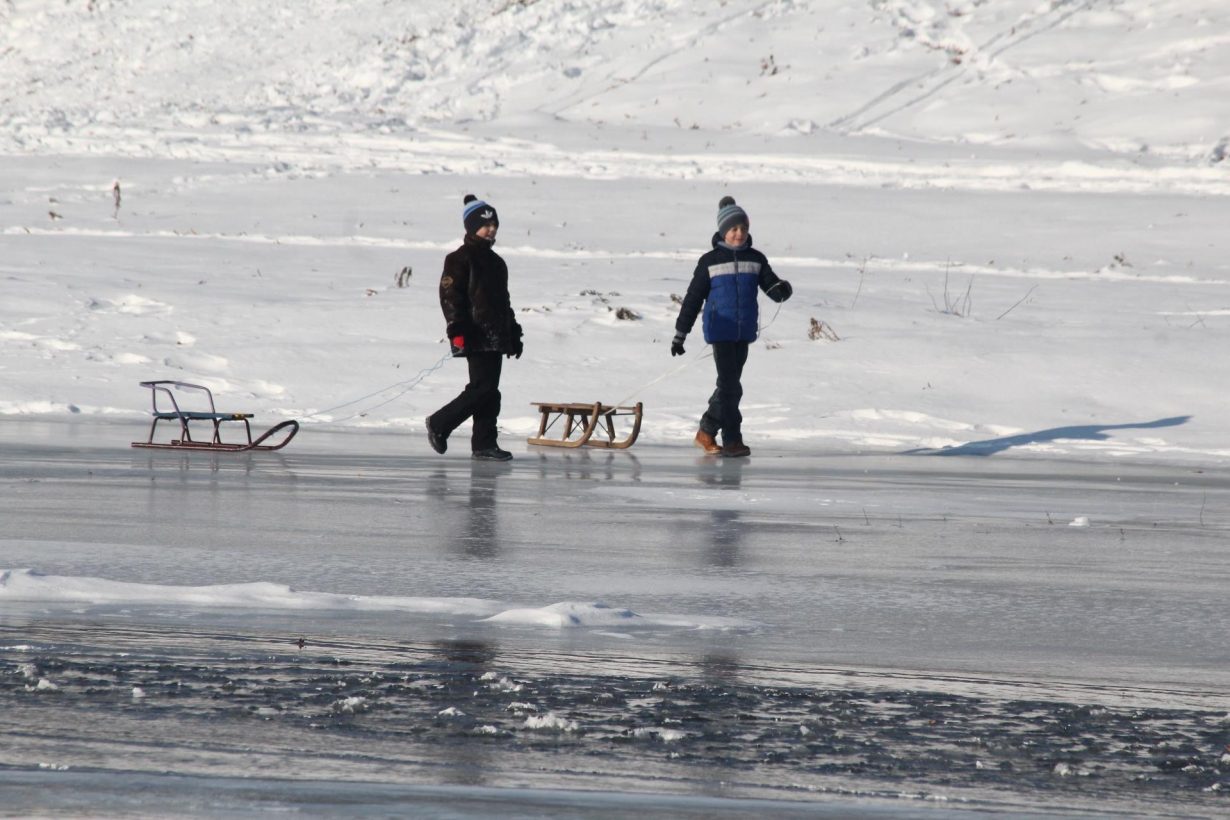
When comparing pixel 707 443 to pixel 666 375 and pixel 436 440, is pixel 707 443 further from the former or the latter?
pixel 666 375

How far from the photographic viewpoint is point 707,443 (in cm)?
1414

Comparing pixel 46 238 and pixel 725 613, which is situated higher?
pixel 46 238

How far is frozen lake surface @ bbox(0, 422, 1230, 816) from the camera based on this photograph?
4156 millimetres

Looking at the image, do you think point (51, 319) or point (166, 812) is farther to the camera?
point (51, 319)

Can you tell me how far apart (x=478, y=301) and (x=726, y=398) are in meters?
1.99

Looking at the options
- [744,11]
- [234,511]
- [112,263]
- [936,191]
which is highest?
[744,11]

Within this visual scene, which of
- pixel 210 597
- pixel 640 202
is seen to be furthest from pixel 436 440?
pixel 640 202

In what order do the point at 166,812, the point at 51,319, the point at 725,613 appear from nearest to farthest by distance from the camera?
the point at 166,812 < the point at 725,613 < the point at 51,319

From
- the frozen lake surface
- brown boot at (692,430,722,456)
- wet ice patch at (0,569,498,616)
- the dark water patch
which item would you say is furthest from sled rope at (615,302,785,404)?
the dark water patch

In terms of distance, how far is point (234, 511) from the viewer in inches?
378

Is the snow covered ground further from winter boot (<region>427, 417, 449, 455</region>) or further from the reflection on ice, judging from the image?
winter boot (<region>427, 417, 449, 455</region>)

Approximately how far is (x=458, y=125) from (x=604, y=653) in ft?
119

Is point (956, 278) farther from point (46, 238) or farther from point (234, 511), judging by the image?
point (234, 511)

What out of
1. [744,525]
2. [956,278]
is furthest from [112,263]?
[744,525]
